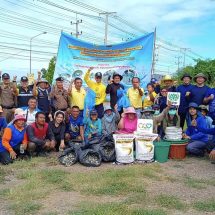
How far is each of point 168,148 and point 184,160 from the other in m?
0.48

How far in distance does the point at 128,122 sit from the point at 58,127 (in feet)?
5.54

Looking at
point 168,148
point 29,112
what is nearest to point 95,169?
point 168,148

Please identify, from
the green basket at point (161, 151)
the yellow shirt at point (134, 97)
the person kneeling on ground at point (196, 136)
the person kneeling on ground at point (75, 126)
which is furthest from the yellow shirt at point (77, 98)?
the person kneeling on ground at point (196, 136)

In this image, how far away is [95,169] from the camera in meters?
7.05

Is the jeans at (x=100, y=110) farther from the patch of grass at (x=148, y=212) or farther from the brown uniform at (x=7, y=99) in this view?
the patch of grass at (x=148, y=212)

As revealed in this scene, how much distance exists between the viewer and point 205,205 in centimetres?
498

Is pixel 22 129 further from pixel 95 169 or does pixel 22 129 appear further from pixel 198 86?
pixel 198 86

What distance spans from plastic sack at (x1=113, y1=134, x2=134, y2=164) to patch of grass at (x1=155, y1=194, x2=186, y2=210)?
215 centimetres

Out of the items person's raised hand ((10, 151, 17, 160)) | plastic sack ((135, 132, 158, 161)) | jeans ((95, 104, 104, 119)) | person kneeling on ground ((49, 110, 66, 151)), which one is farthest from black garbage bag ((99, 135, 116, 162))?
person's raised hand ((10, 151, 17, 160))

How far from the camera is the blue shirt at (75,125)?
8.73 m

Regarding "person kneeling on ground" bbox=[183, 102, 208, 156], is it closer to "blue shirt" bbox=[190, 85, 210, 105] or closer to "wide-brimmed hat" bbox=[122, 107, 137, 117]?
"blue shirt" bbox=[190, 85, 210, 105]

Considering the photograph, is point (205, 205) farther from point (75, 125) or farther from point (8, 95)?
point (8, 95)

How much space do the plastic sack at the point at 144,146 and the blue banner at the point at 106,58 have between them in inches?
109

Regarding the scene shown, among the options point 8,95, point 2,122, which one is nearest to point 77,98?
point 8,95
